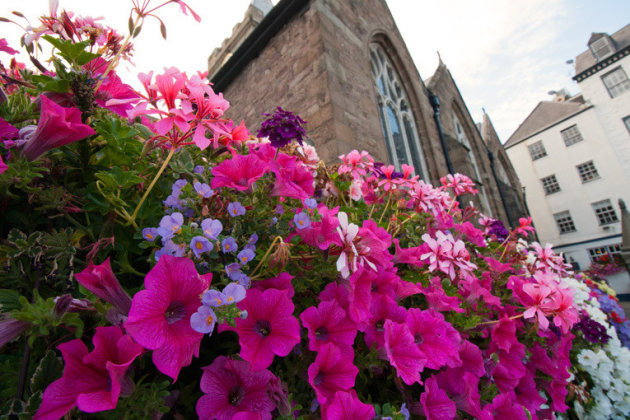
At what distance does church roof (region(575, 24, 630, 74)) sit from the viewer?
2611cm

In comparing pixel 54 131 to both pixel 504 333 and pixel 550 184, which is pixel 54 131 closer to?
pixel 504 333

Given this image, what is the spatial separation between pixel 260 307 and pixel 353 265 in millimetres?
238

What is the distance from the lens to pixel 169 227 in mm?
558

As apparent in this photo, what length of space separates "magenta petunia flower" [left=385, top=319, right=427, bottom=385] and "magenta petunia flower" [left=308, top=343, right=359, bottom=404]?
12 centimetres

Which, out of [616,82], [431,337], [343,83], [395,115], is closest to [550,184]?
[616,82]

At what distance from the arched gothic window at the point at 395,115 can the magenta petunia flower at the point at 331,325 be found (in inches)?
216

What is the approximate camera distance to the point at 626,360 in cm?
217

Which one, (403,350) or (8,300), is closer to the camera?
(8,300)

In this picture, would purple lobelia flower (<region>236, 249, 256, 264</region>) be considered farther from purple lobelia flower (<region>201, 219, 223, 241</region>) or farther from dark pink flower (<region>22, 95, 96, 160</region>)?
dark pink flower (<region>22, 95, 96, 160</region>)

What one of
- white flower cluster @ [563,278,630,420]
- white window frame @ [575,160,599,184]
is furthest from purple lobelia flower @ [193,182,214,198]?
white window frame @ [575,160,599,184]

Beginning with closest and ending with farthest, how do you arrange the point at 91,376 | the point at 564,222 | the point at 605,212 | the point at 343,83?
1. the point at 91,376
2. the point at 343,83
3. the point at 605,212
4. the point at 564,222

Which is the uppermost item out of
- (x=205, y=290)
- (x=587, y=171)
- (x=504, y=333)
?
(x=587, y=171)

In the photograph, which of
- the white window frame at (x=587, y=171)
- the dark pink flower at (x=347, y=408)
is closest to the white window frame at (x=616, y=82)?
the white window frame at (x=587, y=171)

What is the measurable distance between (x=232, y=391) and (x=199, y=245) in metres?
0.34
